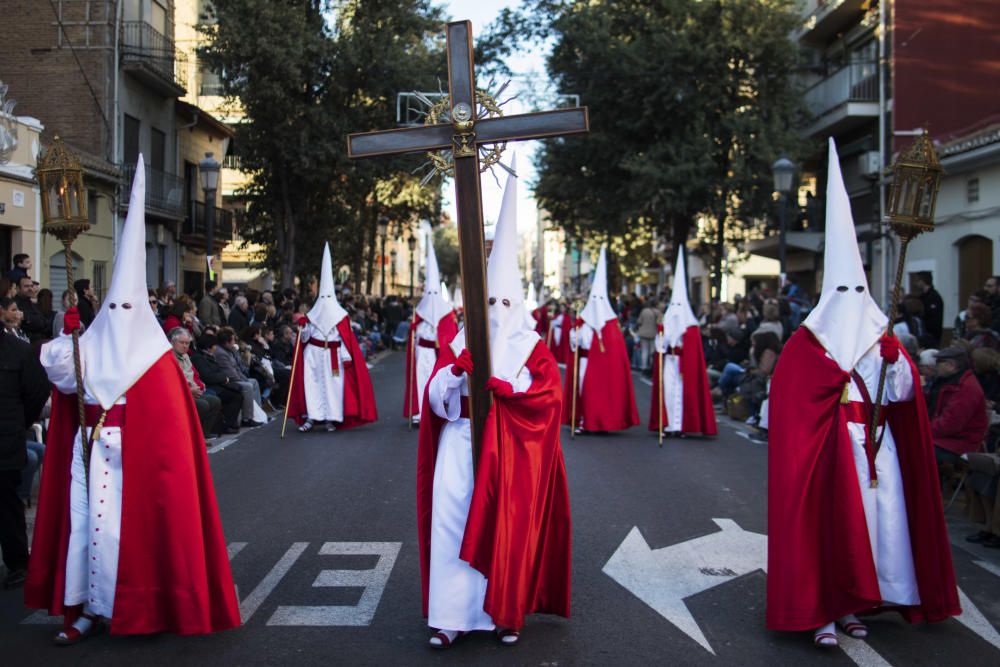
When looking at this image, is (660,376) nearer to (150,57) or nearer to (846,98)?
(846,98)

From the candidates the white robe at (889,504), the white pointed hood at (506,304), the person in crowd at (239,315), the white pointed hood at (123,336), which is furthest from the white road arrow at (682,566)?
the person in crowd at (239,315)

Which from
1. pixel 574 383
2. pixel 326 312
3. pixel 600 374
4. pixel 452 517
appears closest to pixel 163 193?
pixel 326 312

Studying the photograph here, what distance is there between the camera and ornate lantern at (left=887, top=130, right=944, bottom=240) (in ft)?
19.6

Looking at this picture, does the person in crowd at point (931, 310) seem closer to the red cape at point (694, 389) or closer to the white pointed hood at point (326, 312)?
the red cape at point (694, 389)

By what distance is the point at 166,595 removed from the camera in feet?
17.5

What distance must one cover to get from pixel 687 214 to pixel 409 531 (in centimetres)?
2146

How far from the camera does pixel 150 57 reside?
1048 inches

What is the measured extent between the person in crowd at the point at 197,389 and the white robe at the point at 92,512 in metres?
5.30

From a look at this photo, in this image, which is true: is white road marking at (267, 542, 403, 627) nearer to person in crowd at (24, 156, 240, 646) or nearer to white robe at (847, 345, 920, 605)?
person in crowd at (24, 156, 240, 646)

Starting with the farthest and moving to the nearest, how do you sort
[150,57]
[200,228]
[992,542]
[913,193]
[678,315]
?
[200,228] < [150,57] < [678,315] < [992,542] < [913,193]

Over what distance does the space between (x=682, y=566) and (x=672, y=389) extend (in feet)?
23.1

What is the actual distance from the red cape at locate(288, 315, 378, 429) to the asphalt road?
9.90 ft

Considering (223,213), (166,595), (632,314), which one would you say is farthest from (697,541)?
(223,213)

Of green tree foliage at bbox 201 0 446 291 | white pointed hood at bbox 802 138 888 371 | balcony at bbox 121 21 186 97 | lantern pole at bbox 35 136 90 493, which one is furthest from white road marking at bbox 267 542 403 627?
balcony at bbox 121 21 186 97
